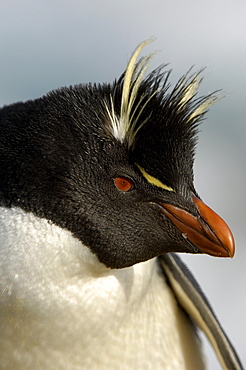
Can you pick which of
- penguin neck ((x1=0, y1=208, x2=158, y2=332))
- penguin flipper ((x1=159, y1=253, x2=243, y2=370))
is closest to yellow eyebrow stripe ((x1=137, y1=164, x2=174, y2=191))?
penguin neck ((x1=0, y1=208, x2=158, y2=332))

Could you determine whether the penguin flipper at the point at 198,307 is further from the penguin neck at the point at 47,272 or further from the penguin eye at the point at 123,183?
the penguin eye at the point at 123,183

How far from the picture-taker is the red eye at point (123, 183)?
6.21ft

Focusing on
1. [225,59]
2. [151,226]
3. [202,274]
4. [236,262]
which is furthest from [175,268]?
[225,59]

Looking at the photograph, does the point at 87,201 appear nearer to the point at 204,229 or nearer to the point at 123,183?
the point at 123,183

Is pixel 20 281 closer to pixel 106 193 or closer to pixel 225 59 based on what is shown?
pixel 106 193

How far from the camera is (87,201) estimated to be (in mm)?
1890

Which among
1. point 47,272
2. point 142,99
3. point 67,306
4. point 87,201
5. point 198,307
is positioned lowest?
point 198,307

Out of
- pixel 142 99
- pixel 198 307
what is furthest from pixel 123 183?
pixel 198 307

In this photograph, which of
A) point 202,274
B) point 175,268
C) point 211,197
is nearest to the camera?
point 175,268

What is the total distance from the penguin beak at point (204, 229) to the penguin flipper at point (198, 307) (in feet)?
2.32

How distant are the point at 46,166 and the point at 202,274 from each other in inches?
286

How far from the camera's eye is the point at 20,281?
189 centimetres

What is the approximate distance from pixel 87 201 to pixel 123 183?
112 mm

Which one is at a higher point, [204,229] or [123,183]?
[123,183]
